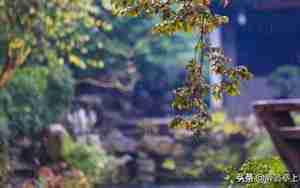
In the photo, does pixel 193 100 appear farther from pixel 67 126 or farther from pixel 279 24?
pixel 279 24

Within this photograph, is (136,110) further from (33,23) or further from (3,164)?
(33,23)

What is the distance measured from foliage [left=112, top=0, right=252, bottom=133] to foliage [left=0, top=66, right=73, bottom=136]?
7.06m

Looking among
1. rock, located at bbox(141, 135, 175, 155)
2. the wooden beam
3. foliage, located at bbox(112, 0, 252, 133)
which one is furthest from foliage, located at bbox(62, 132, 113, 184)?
foliage, located at bbox(112, 0, 252, 133)

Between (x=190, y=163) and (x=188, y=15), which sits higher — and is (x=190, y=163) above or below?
below

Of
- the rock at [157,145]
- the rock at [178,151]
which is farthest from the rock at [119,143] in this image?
the rock at [178,151]

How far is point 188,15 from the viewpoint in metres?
1.93

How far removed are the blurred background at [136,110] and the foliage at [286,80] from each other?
0.08ft

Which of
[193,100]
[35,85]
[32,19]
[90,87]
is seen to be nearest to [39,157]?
[35,85]

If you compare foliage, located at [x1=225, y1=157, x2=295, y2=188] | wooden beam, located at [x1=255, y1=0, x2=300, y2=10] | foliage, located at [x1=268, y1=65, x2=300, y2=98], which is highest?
wooden beam, located at [x1=255, y1=0, x2=300, y2=10]

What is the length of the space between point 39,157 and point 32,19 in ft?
11.9

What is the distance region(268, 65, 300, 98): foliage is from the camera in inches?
554

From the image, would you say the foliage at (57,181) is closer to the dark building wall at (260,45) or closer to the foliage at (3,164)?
the foliage at (3,164)

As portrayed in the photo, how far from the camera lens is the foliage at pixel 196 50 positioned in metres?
1.94

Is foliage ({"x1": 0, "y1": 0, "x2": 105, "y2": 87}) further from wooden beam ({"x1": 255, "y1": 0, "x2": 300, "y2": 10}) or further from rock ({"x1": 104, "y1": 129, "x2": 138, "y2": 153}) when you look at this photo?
wooden beam ({"x1": 255, "y1": 0, "x2": 300, "y2": 10})
